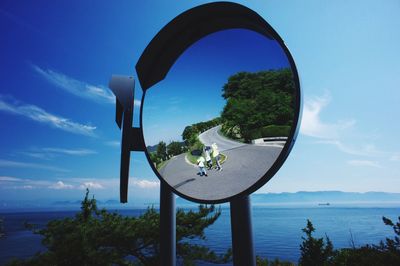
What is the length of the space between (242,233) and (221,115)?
0.80 metres

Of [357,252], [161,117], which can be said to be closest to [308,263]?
[357,252]

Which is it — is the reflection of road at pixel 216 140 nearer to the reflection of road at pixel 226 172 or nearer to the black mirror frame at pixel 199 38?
the reflection of road at pixel 226 172

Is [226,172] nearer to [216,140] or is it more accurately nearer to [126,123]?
[216,140]

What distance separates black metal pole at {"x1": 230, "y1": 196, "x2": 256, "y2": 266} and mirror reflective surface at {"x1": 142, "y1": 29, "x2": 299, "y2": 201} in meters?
0.11

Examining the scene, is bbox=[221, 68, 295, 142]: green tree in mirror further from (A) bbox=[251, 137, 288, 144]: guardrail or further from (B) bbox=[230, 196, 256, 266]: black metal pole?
(B) bbox=[230, 196, 256, 266]: black metal pole

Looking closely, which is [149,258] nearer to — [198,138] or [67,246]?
[67,246]

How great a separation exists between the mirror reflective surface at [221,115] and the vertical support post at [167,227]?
35cm

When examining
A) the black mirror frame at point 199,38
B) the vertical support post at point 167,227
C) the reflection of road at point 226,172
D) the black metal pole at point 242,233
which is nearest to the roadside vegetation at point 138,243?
the vertical support post at point 167,227

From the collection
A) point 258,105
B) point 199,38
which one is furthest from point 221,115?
point 199,38

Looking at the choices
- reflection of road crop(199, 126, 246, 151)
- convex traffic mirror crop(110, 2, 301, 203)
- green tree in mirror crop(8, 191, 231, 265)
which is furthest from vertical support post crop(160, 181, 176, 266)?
green tree in mirror crop(8, 191, 231, 265)

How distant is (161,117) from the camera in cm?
187

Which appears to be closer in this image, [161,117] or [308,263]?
[161,117]

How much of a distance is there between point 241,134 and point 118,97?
1.02 meters

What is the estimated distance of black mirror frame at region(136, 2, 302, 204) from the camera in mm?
1242
